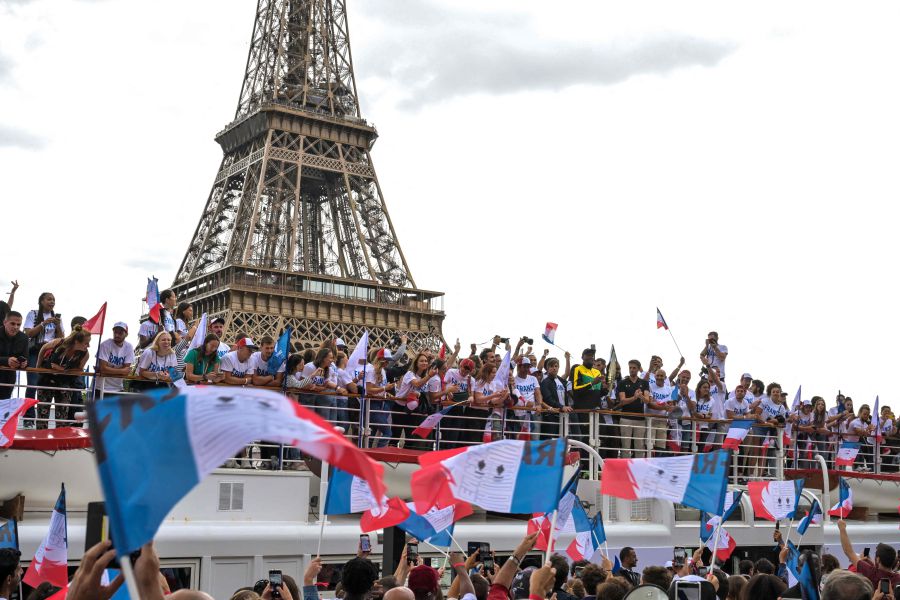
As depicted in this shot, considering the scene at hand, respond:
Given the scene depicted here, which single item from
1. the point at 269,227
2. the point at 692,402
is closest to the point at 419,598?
the point at 692,402

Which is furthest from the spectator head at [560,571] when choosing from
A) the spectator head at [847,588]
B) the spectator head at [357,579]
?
the spectator head at [847,588]

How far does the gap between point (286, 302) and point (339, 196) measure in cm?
1120

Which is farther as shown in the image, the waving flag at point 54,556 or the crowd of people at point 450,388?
the crowd of people at point 450,388

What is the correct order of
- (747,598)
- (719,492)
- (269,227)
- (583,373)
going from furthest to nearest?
(269,227) → (583,373) → (719,492) → (747,598)

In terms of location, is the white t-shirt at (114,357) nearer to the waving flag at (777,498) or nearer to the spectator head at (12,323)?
the spectator head at (12,323)

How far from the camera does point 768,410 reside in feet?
66.6

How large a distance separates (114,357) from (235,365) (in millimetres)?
1555

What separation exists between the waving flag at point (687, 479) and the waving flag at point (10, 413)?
639 centimetres

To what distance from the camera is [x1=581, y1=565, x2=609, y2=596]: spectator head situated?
822 cm

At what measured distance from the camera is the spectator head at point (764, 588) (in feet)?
21.8

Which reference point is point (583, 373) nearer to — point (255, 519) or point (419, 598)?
point (255, 519)

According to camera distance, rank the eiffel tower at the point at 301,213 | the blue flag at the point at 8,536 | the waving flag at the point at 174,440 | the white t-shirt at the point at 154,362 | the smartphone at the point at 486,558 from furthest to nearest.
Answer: the eiffel tower at the point at 301,213 → the white t-shirt at the point at 154,362 → the smartphone at the point at 486,558 → the blue flag at the point at 8,536 → the waving flag at the point at 174,440

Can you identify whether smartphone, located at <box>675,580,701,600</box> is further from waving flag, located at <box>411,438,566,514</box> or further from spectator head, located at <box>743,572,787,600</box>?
waving flag, located at <box>411,438,566,514</box>

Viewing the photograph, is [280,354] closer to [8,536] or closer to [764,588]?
[8,536]
